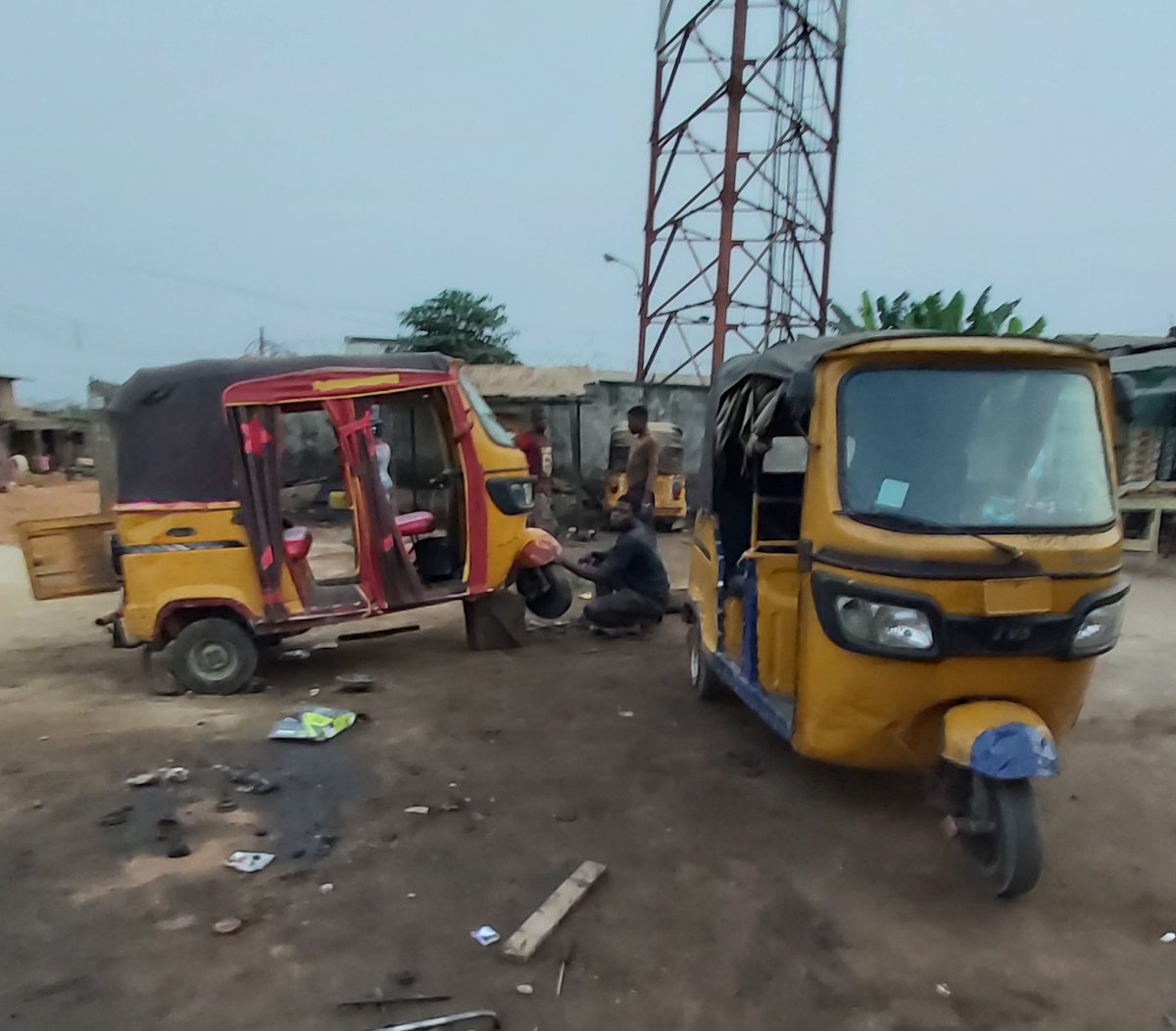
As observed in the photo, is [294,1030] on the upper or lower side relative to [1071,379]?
lower

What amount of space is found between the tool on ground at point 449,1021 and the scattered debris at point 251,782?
2.15 meters

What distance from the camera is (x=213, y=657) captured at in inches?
265

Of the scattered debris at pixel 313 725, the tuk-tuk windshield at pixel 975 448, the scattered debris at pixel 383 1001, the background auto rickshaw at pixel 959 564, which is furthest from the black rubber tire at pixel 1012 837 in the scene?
the scattered debris at pixel 313 725

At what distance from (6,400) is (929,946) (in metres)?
29.0

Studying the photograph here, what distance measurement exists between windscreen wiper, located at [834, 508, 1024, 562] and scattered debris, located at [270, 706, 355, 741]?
335 centimetres

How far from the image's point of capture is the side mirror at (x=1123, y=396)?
4.18 metres

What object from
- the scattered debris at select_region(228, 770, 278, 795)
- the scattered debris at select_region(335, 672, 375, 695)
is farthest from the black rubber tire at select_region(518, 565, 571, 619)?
the scattered debris at select_region(228, 770, 278, 795)

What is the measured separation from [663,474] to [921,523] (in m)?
12.5

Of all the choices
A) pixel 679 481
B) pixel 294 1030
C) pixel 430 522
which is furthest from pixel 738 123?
pixel 294 1030

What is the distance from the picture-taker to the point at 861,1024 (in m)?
3.03

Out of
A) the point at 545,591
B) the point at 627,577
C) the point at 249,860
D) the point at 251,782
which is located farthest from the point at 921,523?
the point at 545,591

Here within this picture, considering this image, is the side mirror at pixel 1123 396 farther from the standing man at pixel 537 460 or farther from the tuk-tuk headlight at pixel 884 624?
the standing man at pixel 537 460

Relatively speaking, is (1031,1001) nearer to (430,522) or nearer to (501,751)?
Answer: (501,751)

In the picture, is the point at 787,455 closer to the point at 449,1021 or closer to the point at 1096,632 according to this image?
the point at 1096,632
